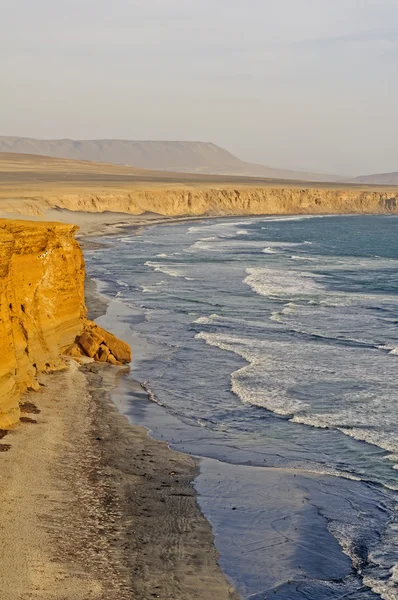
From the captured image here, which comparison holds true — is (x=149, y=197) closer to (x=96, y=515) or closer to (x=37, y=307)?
(x=37, y=307)

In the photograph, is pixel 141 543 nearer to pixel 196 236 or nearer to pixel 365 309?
pixel 365 309

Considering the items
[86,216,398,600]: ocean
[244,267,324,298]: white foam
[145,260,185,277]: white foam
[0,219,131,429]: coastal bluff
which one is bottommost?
[86,216,398,600]: ocean

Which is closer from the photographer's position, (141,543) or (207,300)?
(141,543)

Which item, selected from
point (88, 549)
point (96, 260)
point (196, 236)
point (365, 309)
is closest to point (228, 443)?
point (88, 549)

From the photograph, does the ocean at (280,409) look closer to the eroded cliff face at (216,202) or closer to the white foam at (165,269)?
the white foam at (165,269)

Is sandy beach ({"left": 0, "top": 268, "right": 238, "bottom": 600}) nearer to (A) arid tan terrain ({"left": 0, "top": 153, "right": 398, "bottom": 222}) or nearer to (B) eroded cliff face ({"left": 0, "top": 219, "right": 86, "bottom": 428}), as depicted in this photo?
(B) eroded cliff face ({"left": 0, "top": 219, "right": 86, "bottom": 428})

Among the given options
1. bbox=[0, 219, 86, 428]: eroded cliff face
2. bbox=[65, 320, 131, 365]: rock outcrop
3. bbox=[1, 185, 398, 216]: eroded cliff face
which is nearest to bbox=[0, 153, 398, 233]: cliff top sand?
bbox=[1, 185, 398, 216]: eroded cliff face

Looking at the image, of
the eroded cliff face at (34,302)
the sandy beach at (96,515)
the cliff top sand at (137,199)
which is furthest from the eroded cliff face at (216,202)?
the sandy beach at (96,515)
